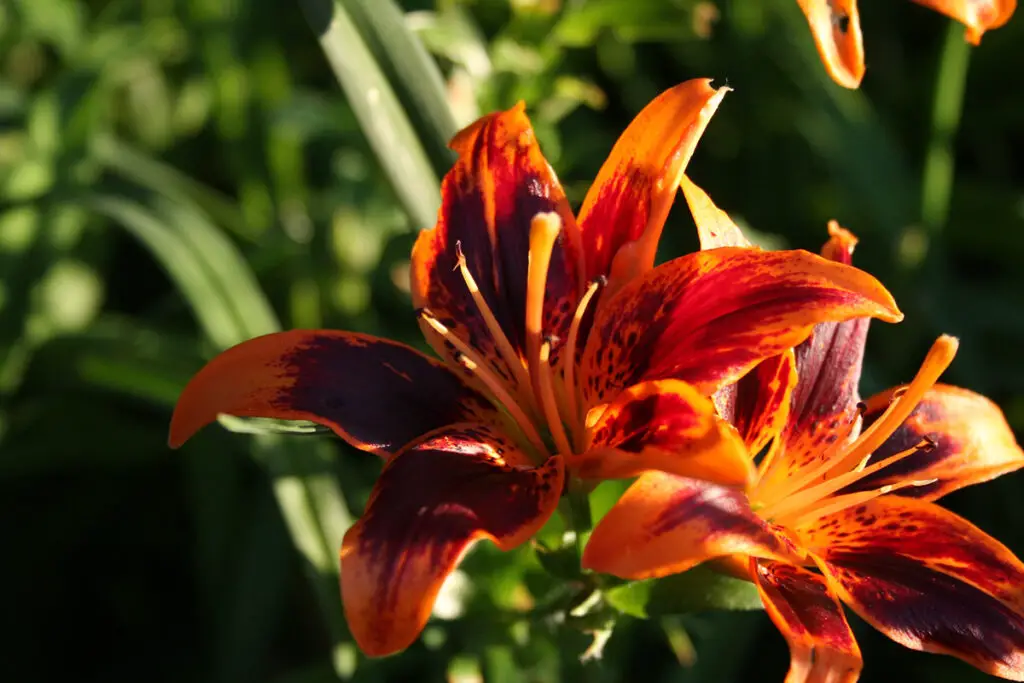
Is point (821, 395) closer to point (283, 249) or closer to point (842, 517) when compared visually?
point (842, 517)

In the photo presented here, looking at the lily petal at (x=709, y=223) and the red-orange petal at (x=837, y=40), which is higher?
the red-orange petal at (x=837, y=40)

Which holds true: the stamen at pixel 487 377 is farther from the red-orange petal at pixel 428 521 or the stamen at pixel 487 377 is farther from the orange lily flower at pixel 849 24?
the orange lily flower at pixel 849 24

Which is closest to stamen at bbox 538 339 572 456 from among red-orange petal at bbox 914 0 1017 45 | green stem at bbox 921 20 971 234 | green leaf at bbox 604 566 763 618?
green leaf at bbox 604 566 763 618

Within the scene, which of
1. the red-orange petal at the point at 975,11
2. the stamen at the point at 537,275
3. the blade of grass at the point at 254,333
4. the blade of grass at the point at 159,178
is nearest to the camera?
the stamen at the point at 537,275

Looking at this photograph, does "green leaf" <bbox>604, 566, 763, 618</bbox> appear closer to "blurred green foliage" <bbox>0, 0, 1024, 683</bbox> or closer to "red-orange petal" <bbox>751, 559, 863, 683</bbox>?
"red-orange petal" <bbox>751, 559, 863, 683</bbox>

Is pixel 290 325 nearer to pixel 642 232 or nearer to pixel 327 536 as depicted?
pixel 327 536

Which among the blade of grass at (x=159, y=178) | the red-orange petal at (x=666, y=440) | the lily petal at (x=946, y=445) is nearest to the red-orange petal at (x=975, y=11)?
the lily petal at (x=946, y=445)

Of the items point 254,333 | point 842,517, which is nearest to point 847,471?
point 842,517

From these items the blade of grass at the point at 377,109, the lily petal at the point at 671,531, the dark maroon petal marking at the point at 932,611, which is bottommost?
the dark maroon petal marking at the point at 932,611
